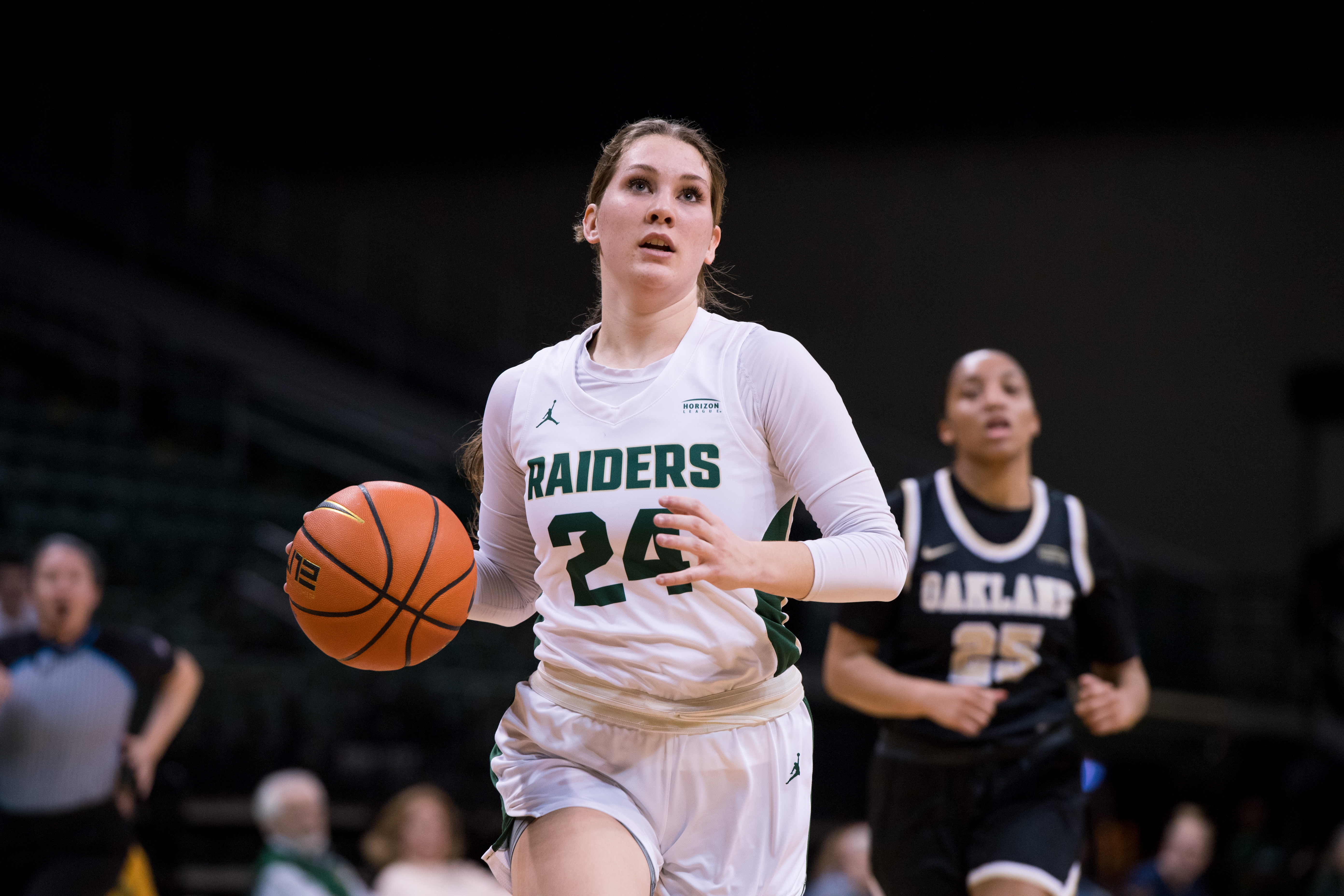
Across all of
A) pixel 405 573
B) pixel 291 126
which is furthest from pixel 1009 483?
pixel 291 126

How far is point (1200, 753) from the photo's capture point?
40.6 feet

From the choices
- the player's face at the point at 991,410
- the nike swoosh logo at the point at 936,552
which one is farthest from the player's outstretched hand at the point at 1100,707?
the player's face at the point at 991,410

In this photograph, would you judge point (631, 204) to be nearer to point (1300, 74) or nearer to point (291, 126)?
point (1300, 74)

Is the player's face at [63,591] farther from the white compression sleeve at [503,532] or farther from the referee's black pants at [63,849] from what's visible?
the white compression sleeve at [503,532]

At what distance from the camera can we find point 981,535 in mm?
4391

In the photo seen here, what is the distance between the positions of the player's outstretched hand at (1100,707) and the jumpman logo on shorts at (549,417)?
199cm

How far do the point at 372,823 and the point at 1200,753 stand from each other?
7379 mm

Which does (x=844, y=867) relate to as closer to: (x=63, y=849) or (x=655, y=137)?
(x=63, y=849)

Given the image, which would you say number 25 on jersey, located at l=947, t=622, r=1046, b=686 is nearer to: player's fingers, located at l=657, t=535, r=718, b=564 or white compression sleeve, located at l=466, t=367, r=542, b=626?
white compression sleeve, located at l=466, t=367, r=542, b=626

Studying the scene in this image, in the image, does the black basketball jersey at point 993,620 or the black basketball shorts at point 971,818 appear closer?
the black basketball shorts at point 971,818

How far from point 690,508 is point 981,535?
7.25 ft

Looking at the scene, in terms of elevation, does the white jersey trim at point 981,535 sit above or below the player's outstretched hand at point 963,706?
above

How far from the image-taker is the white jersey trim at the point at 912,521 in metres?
4.34

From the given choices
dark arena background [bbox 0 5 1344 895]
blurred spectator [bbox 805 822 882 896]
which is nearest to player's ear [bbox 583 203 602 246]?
blurred spectator [bbox 805 822 882 896]
